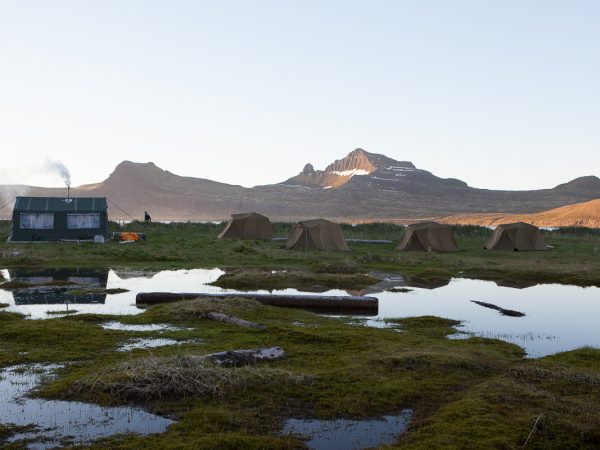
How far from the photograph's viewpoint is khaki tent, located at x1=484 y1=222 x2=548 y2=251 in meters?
40.3

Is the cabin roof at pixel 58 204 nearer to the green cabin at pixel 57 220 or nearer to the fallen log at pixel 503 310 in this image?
the green cabin at pixel 57 220

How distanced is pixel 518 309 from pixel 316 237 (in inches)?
790

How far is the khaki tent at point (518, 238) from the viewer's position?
132ft

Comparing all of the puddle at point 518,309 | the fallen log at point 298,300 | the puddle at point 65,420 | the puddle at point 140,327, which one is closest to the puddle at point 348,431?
the puddle at point 65,420

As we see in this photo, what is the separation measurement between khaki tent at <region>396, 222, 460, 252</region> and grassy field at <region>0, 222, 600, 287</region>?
1.27 m

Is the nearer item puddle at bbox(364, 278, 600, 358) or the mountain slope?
puddle at bbox(364, 278, 600, 358)

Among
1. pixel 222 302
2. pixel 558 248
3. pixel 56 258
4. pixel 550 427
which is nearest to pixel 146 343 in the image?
pixel 222 302

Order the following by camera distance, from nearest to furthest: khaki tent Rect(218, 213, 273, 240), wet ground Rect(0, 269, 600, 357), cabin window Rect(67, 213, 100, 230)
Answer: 1. wet ground Rect(0, 269, 600, 357)
2. cabin window Rect(67, 213, 100, 230)
3. khaki tent Rect(218, 213, 273, 240)

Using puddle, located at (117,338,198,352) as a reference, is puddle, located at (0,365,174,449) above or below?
below

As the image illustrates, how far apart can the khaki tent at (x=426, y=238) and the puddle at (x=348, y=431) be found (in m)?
31.1

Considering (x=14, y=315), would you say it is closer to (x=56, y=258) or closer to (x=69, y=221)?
(x=56, y=258)

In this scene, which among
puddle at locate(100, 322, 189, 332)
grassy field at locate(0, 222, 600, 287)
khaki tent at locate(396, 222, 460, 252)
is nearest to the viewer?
puddle at locate(100, 322, 189, 332)

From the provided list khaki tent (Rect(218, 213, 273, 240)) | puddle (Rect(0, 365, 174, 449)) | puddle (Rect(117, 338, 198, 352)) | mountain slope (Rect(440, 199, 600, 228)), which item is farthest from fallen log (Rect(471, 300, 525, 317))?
mountain slope (Rect(440, 199, 600, 228))

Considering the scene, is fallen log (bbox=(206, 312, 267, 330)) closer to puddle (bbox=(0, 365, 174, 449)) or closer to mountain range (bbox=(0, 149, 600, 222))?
puddle (bbox=(0, 365, 174, 449))
